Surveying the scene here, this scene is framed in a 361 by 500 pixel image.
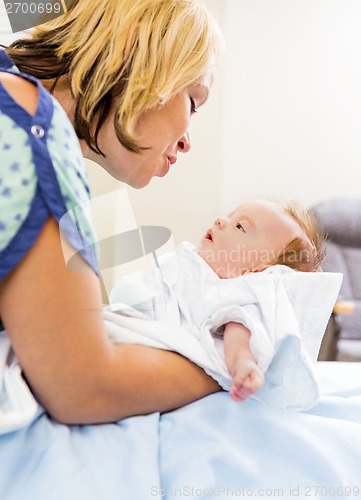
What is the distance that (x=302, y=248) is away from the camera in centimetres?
118

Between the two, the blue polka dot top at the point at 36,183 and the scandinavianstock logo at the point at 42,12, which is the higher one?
the scandinavianstock logo at the point at 42,12

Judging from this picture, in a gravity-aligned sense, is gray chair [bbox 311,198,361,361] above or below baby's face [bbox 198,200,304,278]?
below

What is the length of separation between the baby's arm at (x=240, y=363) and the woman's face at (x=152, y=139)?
347 mm

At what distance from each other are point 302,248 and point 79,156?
585 millimetres

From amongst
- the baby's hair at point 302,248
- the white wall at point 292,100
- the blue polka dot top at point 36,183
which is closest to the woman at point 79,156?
the blue polka dot top at point 36,183

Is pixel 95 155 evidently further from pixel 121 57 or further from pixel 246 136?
pixel 246 136

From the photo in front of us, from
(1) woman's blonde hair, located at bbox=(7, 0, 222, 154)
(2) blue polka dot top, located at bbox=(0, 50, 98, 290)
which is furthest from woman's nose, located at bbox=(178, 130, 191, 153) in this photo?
(2) blue polka dot top, located at bbox=(0, 50, 98, 290)

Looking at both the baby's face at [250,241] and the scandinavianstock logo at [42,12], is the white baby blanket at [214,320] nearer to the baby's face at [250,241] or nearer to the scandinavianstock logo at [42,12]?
the baby's face at [250,241]

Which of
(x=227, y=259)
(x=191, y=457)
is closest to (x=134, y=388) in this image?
(x=191, y=457)

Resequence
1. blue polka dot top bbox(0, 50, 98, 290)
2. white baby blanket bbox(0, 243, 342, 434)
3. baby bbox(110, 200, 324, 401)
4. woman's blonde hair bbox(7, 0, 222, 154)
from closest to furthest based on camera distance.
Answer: blue polka dot top bbox(0, 50, 98, 290), white baby blanket bbox(0, 243, 342, 434), woman's blonde hair bbox(7, 0, 222, 154), baby bbox(110, 200, 324, 401)

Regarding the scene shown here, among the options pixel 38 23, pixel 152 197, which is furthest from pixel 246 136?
pixel 38 23

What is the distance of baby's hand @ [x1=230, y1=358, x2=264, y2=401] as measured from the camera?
0.74 meters

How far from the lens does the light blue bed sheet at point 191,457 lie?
2.24ft

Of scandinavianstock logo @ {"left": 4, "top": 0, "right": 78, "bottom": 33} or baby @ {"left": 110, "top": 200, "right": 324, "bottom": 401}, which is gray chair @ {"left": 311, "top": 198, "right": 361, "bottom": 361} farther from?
scandinavianstock logo @ {"left": 4, "top": 0, "right": 78, "bottom": 33}
